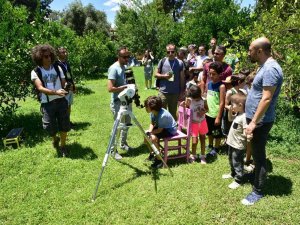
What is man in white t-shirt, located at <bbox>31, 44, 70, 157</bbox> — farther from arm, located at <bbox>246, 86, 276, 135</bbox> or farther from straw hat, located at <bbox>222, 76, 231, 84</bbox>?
arm, located at <bbox>246, 86, 276, 135</bbox>

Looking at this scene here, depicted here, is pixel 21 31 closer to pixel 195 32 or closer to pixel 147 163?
pixel 147 163

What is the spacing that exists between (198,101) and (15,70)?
460 centimetres

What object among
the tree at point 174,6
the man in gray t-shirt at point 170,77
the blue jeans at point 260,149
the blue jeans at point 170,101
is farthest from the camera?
the tree at point 174,6

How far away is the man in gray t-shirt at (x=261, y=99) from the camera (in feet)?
11.7

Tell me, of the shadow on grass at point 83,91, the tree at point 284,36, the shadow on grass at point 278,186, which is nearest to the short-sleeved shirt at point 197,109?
the shadow on grass at point 278,186

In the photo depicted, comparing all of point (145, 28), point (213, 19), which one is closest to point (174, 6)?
point (145, 28)

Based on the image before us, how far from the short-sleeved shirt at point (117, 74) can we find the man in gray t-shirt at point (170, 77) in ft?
3.36

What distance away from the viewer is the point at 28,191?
15.4 ft

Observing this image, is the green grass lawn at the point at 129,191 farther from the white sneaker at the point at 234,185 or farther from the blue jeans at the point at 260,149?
the blue jeans at the point at 260,149

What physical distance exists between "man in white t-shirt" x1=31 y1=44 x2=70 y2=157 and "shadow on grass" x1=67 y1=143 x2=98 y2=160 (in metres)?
0.22

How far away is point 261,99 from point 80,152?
3871 mm

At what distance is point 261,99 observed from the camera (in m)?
3.65

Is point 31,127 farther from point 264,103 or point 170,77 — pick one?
point 264,103

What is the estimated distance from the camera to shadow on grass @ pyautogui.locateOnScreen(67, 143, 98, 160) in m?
5.90
